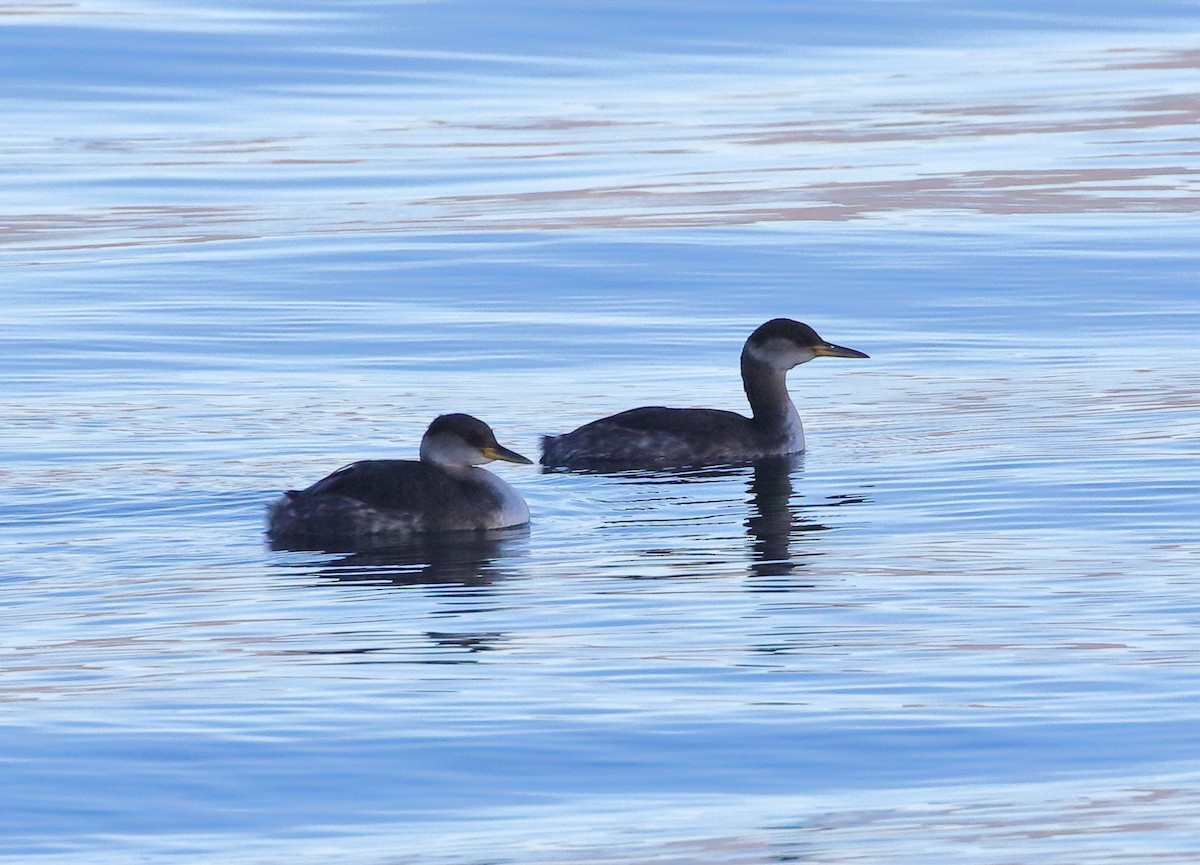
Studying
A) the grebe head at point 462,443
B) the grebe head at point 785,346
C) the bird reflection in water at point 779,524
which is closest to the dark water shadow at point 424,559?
the grebe head at point 462,443

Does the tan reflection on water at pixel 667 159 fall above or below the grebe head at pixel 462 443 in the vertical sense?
above

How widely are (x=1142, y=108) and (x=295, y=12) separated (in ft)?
65.3

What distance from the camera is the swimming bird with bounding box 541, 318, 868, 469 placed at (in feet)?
50.8

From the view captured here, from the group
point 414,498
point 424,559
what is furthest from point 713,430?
point 424,559

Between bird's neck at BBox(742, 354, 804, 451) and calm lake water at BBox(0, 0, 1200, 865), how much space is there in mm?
491

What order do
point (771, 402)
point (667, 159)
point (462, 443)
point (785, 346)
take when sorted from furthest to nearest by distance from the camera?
point (667, 159), point (785, 346), point (771, 402), point (462, 443)

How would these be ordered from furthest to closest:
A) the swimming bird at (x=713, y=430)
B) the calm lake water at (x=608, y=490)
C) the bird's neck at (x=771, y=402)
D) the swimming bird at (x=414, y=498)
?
the bird's neck at (x=771, y=402) → the swimming bird at (x=713, y=430) → the swimming bird at (x=414, y=498) → the calm lake water at (x=608, y=490)

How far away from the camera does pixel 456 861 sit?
7648 millimetres

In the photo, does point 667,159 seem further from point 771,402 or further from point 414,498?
point 414,498

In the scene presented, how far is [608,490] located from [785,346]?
121 inches

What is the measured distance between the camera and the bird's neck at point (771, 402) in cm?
1622

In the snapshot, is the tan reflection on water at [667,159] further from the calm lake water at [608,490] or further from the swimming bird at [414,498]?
the swimming bird at [414,498]

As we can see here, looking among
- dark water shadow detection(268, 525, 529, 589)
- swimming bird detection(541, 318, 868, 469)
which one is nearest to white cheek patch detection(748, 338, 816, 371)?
swimming bird detection(541, 318, 868, 469)

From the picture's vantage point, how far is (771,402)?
16.6 m
